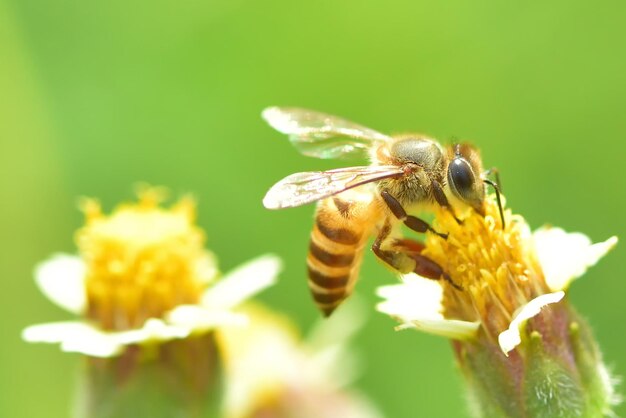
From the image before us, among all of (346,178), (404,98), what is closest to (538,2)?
(404,98)

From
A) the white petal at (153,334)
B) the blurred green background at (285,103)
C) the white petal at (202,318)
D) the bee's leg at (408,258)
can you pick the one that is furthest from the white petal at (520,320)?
the blurred green background at (285,103)

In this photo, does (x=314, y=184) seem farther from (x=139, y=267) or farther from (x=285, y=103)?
(x=285, y=103)

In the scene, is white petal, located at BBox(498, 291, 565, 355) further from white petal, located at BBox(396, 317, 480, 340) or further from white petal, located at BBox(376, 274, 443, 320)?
white petal, located at BBox(376, 274, 443, 320)

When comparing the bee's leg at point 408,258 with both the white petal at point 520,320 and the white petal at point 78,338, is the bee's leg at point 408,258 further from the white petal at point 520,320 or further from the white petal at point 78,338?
the white petal at point 78,338

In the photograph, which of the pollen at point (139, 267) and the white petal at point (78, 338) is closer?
the white petal at point (78, 338)

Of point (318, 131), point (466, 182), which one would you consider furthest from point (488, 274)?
point (318, 131)

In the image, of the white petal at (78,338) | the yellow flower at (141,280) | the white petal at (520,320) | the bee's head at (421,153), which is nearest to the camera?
the white petal at (520,320)
